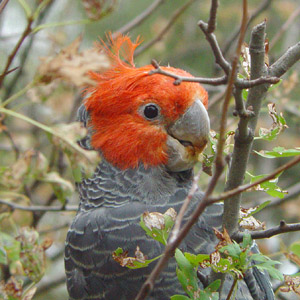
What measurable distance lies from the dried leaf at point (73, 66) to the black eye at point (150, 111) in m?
1.29

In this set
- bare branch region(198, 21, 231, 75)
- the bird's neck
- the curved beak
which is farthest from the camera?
the bird's neck

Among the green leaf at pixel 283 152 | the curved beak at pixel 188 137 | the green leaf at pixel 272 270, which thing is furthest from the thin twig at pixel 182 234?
the curved beak at pixel 188 137

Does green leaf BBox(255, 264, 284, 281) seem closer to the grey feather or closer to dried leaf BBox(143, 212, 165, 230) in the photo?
dried leaf BBox(143, 212, 165, 230)

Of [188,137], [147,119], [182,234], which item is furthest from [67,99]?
[182,234]

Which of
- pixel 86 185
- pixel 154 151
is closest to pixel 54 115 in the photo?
pixel 86 185

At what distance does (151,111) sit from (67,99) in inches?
79.4

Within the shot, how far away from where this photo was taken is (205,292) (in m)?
1.64

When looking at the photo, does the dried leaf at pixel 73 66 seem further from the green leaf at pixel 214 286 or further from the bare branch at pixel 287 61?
the green leaf at pixel 214 286

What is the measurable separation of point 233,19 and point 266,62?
16.6 feet

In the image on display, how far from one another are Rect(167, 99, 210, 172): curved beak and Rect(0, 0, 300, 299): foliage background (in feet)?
1.55

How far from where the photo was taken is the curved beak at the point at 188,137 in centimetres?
268

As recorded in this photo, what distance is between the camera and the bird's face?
269cm

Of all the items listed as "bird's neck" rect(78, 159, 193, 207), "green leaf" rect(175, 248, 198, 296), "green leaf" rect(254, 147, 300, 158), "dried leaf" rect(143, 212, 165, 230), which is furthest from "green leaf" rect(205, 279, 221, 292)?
"bird's neck" rect(78, 159, 193, 207)

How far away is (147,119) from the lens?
9.16ft
